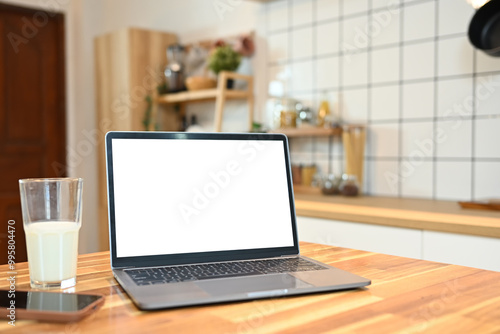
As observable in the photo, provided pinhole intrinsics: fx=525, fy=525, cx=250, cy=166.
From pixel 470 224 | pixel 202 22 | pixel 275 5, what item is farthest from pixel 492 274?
pixel 202 22

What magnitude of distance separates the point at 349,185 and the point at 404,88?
513 millimetres

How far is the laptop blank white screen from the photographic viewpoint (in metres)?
0.92

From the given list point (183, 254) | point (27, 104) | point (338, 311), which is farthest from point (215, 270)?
point (27, 104)

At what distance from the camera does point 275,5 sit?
296 cm

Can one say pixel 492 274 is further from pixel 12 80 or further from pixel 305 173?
pixel 12 80

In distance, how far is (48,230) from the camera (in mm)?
780

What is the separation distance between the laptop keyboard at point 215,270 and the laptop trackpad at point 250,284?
30 millimetres

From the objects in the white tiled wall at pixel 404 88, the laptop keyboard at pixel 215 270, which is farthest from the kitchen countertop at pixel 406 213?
the laptop keyboard at pixel 215 270

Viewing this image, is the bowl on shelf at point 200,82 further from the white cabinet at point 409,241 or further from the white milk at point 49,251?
the white milk at point 49,251

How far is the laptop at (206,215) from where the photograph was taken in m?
0.83

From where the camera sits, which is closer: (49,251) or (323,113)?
(49,251)

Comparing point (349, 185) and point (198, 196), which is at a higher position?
point (198, 196)

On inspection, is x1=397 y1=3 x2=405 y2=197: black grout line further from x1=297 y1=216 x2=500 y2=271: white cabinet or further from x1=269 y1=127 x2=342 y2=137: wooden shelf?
x1=297 y1=216 x2=500 y2=271: white cabinet

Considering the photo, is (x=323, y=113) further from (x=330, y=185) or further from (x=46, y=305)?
(x=46, y=305)
